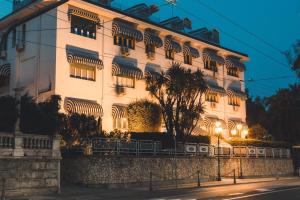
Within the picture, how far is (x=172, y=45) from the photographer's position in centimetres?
4294

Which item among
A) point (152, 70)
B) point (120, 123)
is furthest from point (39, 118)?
point (152, 70)

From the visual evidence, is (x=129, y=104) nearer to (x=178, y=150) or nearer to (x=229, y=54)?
(x=178, y=150)

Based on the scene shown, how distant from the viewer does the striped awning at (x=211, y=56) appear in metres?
47.6

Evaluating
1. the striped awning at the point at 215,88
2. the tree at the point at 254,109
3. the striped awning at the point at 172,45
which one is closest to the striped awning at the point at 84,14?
the striped awning at the point at 172,45

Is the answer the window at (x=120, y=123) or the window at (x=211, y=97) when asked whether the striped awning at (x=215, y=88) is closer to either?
A: the window at (x=211, y=97)

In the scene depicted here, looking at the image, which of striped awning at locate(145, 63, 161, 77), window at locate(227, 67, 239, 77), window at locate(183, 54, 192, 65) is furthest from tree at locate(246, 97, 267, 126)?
striped awning at locate(145, 63, 161, 77)

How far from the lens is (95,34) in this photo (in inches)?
1452

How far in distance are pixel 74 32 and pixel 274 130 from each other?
3041 centimetres

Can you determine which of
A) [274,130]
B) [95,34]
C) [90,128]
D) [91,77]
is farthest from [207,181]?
[274,130]

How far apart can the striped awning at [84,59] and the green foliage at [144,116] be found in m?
4.89

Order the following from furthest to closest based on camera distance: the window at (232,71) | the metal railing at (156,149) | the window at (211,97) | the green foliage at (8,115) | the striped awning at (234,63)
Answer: the window at (232,71)
the striped awning at (234,63)
the window at (211,97)
the metal railing at (156,149)
the green foliage at (8,115)

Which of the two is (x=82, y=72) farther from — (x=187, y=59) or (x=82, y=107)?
(x=187, y=59)

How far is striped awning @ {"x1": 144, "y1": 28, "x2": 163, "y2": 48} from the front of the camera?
40.3 m

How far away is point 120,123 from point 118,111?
1.37 m
